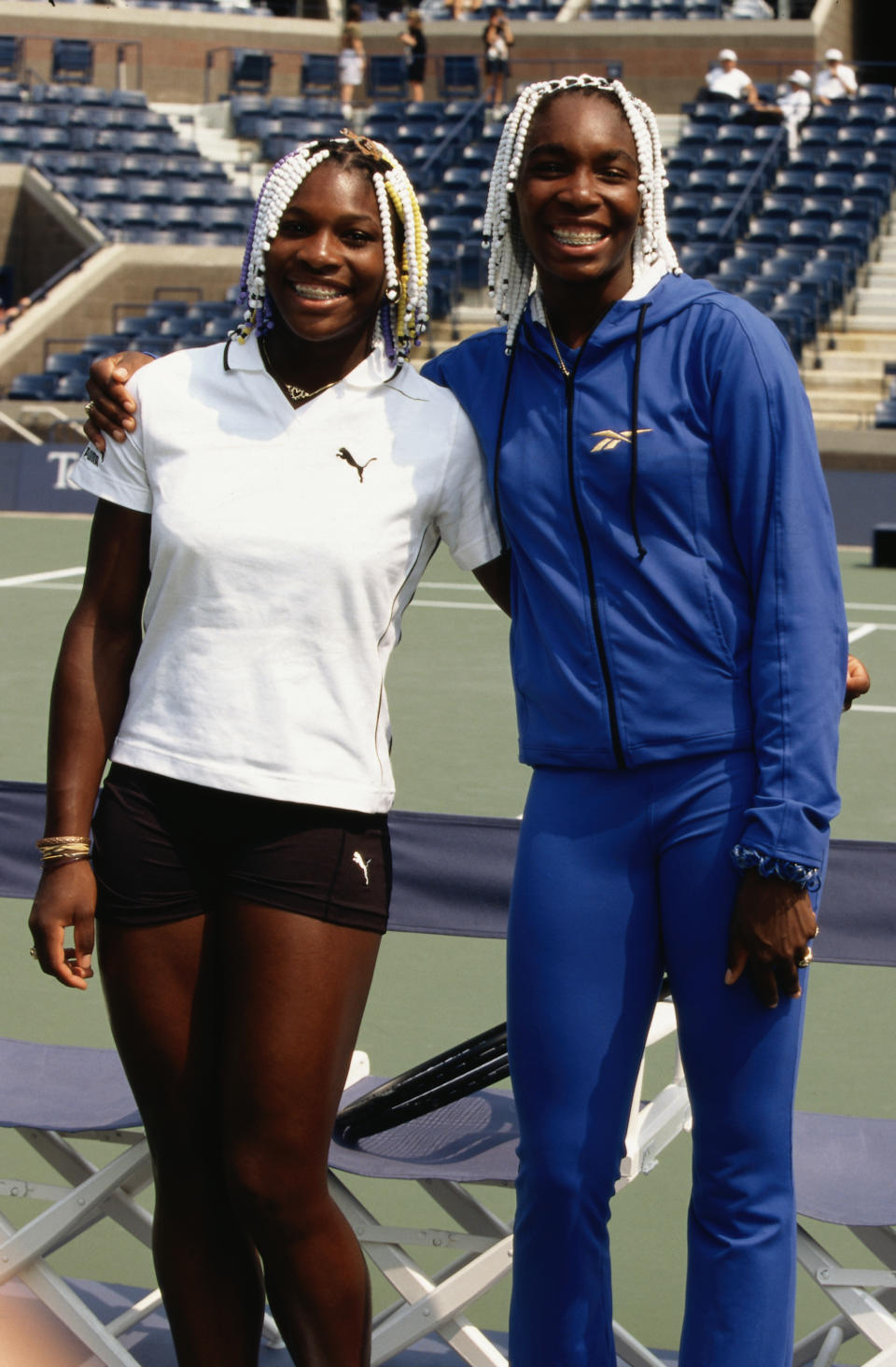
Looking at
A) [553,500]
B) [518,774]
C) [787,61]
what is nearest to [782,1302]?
[553,500]

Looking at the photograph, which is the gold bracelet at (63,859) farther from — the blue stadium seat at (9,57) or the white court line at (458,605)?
the blue stadium seat at (9,57)

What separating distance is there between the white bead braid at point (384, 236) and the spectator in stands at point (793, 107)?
24.4 m

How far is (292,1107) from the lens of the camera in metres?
2.20

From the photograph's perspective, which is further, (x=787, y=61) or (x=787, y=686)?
(x=787, y=61)

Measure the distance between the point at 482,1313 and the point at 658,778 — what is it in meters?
1.40

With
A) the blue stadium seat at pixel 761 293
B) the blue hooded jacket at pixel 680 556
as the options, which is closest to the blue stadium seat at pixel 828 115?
the blue stadium seat at pixel 761 293

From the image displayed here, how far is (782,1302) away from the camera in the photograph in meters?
2.24

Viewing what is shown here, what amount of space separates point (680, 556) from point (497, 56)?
2730cm

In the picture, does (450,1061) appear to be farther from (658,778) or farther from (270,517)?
(270,517)

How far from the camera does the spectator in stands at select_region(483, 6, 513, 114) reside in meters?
27.8

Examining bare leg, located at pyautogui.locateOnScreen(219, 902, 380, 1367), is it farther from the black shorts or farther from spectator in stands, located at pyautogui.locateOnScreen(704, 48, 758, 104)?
spectator in stands, located at pyautogui.locateOnScreen(704, 48, 758, 104)

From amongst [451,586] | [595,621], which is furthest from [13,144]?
[595,621]

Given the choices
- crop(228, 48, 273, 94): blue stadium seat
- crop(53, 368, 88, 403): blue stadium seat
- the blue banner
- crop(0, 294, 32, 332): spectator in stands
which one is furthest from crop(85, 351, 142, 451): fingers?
crop(228, 48, 273, 94): blue stadium seat

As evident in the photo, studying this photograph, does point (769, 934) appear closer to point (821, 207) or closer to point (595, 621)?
point (595, 621)
